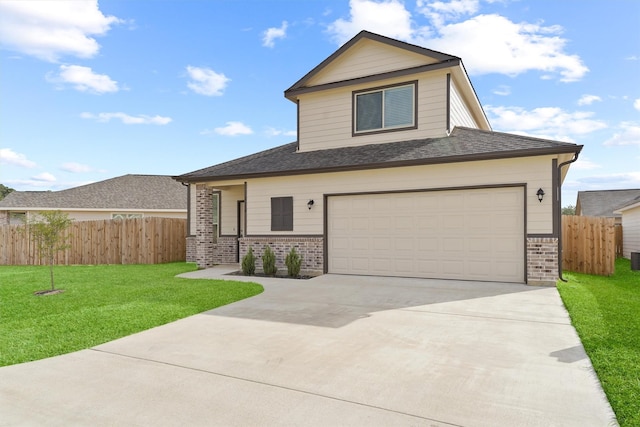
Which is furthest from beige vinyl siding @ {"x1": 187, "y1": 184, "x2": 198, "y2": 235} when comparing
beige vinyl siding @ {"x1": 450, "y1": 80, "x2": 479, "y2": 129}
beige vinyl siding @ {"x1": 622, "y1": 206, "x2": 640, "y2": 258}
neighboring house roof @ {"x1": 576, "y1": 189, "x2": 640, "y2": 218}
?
neighboring house roof @ {"x1": 576, "y1": 189, "x2": 640, "y2": 218}

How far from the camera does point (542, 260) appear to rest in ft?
29.6

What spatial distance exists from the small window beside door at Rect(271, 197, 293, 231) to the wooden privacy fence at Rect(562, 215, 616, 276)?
939cm

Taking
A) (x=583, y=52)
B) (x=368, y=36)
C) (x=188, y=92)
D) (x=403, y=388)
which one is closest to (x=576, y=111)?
(x=583, y=52)

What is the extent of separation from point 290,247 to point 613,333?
28.5 feet

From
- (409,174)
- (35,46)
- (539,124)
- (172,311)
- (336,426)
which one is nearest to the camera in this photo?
(336,426)

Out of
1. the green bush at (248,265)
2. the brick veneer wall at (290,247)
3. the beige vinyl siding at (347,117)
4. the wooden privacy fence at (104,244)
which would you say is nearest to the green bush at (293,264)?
the brick veneer wall at (290,247)

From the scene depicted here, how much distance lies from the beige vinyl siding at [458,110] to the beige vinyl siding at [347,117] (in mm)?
569

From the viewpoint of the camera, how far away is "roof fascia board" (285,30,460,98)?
11.6 m

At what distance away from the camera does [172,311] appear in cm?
671

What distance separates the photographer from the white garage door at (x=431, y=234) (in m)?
9.49

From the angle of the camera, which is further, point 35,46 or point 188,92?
point 188,92

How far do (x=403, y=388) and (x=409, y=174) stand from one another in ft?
25.4

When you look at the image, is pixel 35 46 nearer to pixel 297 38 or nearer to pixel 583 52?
pixel 297 38

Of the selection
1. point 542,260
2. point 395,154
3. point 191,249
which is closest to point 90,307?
point 395,154
